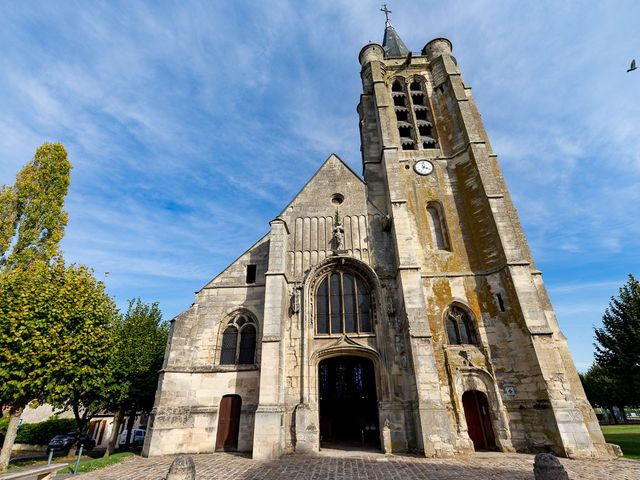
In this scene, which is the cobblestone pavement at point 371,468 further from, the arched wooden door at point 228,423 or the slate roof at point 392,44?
the slate roof at point 392,44

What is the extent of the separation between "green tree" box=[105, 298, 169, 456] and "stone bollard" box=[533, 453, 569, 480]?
14677 mm

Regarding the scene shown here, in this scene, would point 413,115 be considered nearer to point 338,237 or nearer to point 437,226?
point 437,226

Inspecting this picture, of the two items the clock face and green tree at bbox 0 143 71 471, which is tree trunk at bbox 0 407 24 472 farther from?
the clock face

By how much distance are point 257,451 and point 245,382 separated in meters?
2.72

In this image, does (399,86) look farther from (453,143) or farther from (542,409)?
(542,409)

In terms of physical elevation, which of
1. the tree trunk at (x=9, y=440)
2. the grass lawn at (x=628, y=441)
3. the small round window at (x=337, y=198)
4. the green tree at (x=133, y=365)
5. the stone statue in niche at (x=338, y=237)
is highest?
the small round window at (x=337, y=198)

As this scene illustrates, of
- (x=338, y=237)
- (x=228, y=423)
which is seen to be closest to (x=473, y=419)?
(x=338, y=237)

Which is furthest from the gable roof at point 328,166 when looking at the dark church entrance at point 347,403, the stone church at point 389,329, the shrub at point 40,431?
the shrub at point 40,431

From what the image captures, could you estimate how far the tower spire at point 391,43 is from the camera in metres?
24.0

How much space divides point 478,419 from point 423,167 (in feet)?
37.5

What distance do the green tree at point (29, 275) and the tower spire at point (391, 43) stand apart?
22.8 m

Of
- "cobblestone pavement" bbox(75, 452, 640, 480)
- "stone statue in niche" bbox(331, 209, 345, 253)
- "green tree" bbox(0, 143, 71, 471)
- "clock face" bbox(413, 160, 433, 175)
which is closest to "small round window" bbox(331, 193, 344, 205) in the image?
"stone statue in niche" bbox(331, 209, 345, 253)

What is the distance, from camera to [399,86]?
2030 cm

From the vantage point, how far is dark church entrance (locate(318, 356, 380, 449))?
15.0 metres
